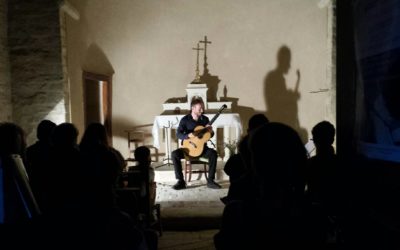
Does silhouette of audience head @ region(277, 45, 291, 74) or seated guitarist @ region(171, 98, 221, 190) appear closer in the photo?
seated guitarist @ region(171, 98, 221, 190)

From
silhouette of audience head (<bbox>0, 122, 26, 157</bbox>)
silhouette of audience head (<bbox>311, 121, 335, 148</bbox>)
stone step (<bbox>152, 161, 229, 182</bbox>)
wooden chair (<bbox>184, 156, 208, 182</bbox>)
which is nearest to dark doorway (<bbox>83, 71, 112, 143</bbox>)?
stone step (<bbox>152, 161, 229, 182</bbox>)

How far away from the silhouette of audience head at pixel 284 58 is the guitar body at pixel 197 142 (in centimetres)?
254

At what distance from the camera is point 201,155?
5.20 metres

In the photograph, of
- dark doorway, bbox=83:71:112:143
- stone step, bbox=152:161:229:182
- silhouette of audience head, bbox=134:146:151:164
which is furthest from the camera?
dark doorway, bbox=83:71:112:143

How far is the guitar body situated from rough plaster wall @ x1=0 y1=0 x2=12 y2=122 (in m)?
2.44

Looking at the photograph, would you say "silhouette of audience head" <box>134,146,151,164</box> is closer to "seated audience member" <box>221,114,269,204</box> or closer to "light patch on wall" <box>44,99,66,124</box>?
"seated audience member" <box>221,114,269,204</box>

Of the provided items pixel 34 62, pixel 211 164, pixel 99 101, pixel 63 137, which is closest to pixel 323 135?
pixel 63 137

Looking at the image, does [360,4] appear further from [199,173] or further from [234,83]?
[234,83]

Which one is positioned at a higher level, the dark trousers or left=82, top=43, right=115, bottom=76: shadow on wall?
left=82, top=43, right=115, bottom=76: shadow on wall

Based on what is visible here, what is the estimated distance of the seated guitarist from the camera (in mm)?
5152

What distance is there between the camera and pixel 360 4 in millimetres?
2094

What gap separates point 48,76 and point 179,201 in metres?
2.53

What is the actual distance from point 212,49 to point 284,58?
1.32 metres

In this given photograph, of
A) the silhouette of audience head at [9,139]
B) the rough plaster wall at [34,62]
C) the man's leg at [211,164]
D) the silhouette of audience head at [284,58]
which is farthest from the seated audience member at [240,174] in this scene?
the silhouette of audience head at [284,58]
